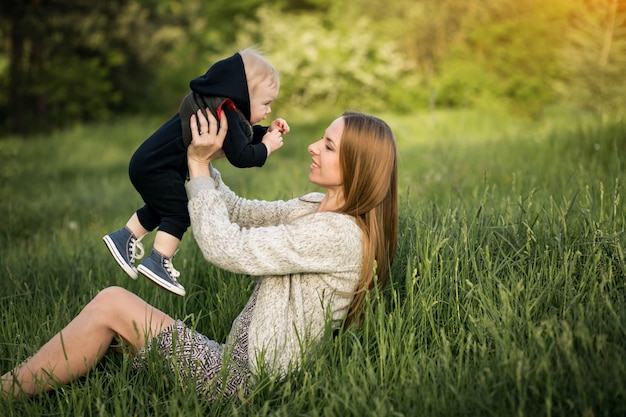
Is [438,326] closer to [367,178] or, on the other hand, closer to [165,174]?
[367,178]

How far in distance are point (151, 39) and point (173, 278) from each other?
1732 cm

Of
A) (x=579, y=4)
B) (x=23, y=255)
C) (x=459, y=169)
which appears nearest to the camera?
(x=23, y=255)

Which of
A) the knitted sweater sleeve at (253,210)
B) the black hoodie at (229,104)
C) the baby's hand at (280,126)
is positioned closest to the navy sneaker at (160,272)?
the knitted sweater sleeve at (253,210)

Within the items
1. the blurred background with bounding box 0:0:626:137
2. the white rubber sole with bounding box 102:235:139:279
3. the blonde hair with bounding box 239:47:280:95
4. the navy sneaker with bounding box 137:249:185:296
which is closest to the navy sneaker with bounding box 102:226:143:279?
the white rubber sole with bounding box 102:235:139:279

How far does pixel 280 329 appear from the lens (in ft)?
8.60

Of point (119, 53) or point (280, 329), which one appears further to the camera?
point (119, 53)

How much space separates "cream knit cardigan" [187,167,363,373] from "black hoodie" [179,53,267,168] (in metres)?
0.24

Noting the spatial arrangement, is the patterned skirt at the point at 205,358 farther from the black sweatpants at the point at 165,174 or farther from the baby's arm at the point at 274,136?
the baby's arm at the point at 274,136

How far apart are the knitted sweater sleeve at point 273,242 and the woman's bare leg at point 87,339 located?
1.42 feet

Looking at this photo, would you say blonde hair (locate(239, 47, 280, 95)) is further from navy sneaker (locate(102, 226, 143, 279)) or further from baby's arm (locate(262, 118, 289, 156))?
navy sneaker (locate(102, 226, 143, 279))

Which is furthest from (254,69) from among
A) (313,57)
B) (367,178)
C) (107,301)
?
(313,57)

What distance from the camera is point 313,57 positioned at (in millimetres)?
18922

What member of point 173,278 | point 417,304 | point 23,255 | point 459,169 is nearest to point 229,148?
point 173,278

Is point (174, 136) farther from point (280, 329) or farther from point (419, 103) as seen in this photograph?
point (419, 103)
